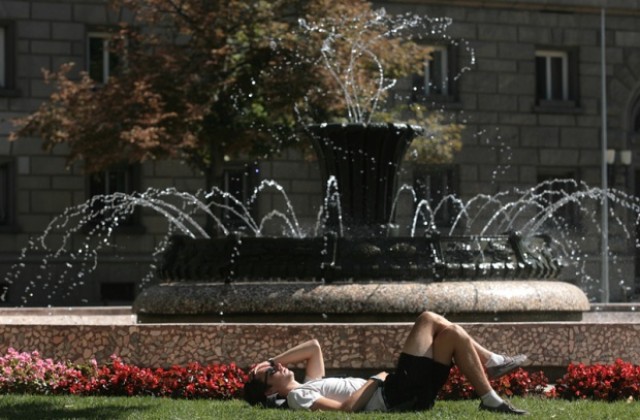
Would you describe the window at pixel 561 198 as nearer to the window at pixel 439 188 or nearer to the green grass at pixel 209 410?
the window at pixel 439 188

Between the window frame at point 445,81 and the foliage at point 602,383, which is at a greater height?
the window frame at point 445,81

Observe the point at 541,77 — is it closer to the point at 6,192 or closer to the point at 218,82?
the point at 218,82

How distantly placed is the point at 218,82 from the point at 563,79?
→ 516 inches

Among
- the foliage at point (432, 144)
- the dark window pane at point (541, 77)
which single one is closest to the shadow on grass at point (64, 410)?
the foliage at point (432, 144)

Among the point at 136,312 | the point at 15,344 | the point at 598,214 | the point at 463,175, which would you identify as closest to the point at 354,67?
the point at 463,175

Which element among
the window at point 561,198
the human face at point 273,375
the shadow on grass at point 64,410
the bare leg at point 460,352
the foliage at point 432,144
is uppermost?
the foliage at point 432,144

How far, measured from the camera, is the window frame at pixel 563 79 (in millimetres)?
37188

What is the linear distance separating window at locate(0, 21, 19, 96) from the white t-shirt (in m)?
21.9

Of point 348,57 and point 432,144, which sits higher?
point 348,57

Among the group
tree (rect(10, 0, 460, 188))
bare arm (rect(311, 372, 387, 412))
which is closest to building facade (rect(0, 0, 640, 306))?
tree (rect(10, 0, 460, 188))

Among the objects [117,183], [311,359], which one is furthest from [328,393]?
[117,183]

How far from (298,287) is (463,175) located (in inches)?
862

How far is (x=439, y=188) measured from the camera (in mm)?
35875

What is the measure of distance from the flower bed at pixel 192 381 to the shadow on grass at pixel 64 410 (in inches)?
24.3
